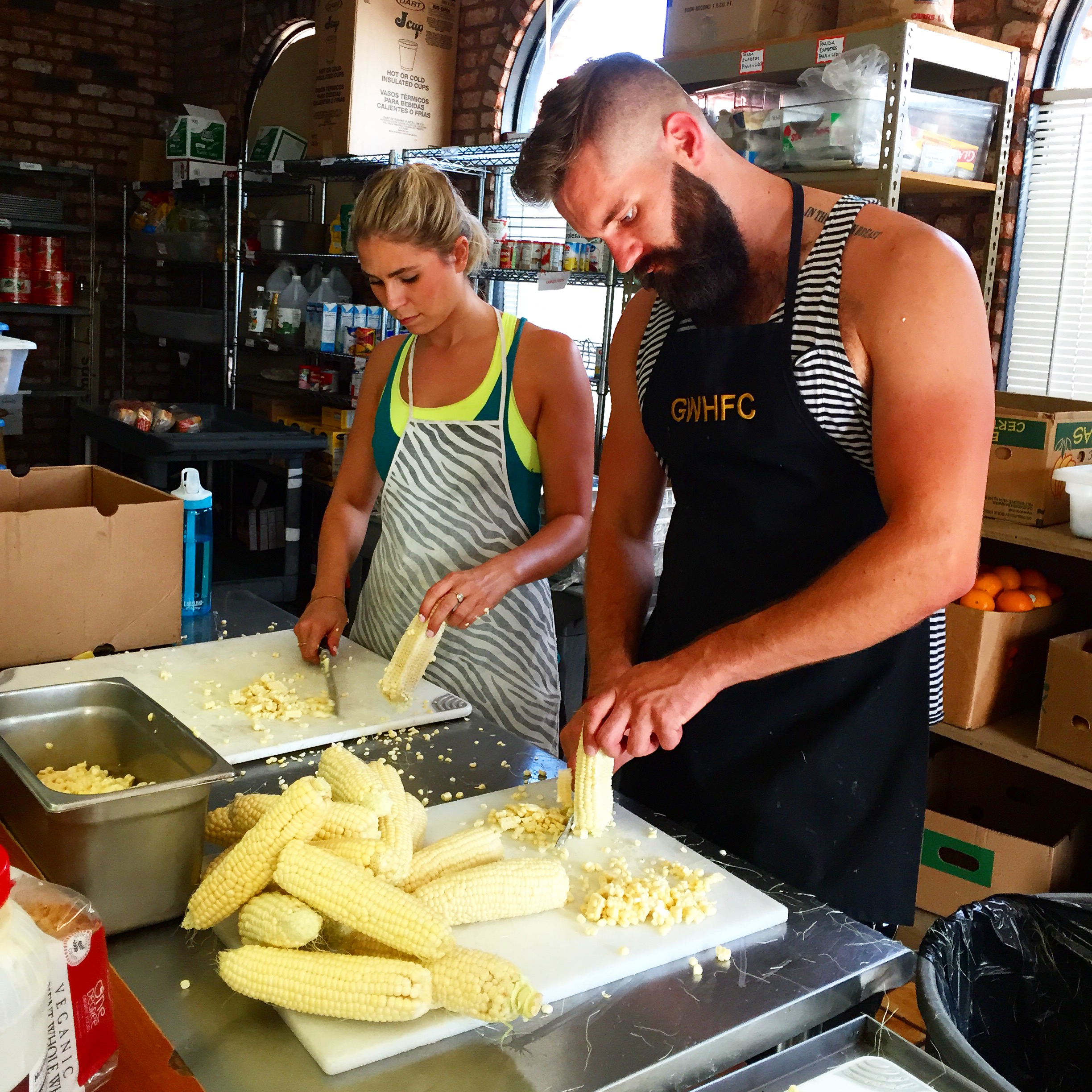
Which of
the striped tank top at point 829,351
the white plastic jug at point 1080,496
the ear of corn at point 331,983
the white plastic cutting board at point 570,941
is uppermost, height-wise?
the striped tank top at point 829,351

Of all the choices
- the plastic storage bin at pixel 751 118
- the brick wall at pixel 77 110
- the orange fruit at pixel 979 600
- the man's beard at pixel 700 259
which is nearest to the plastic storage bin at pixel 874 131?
the plastic storage bin at pixel 751 118

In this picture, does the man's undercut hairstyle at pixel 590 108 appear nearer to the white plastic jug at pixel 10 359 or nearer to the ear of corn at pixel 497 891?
the ear of corn at pixel 497 891

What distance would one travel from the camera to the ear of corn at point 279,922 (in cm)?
100

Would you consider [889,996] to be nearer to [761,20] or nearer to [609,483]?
[609,483]

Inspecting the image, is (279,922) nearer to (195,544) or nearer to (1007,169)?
(195,544)

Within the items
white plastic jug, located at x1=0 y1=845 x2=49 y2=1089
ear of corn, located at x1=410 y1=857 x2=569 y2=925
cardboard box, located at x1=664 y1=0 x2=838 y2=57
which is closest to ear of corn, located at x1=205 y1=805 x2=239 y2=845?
ear of corn, located at x1=410 y1=857 x2=569 y2=925

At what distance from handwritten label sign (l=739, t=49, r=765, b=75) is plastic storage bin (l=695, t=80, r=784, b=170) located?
0.05m

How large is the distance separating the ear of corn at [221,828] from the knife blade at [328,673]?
49 centimetres

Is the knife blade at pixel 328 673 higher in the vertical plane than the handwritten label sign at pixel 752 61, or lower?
lower

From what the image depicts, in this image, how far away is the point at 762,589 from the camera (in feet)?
5.05

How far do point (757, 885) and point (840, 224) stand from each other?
0.85m

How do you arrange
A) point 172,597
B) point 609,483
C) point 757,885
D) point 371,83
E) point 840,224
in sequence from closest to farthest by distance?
point 757,885, point 840,224, point 609,483, point 172,597, point 371,83

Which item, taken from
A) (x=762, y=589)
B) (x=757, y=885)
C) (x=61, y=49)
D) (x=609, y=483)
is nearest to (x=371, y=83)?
(x=61, y=49)

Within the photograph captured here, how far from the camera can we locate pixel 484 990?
37.2 inches
